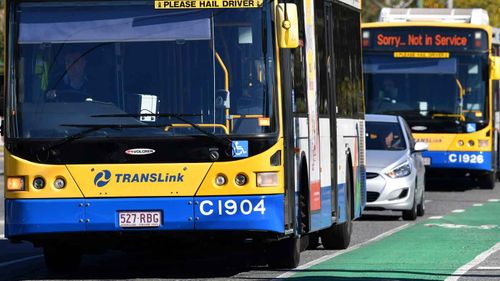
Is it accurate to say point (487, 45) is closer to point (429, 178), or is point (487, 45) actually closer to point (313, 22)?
point (429, 178)

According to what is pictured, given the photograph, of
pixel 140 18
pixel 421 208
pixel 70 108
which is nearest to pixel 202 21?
pixel 140 18

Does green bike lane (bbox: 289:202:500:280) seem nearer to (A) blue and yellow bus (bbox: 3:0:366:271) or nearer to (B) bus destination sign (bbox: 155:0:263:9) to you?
(A) blue and yellow bus (bbox: 3:0:366:271)

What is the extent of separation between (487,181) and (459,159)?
191cm

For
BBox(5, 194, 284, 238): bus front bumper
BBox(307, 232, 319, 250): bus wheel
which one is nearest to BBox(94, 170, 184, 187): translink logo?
BBox(5, 194, 284, 238): bus front bumper

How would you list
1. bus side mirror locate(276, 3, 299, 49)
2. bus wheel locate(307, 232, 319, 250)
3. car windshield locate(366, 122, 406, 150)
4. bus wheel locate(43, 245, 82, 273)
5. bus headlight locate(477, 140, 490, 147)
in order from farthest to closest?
bus headlight locate(477, 140, 490, 147) < car windshield locate(366, 122, 406, 150) < bus wheel locate(307, 232, 319, 250) < bus wheel locate(43, 245, 82, 273) < bus side mirror locate(276, 3, 299, 49)

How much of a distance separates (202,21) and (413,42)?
56.1ft

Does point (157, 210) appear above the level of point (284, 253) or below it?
above

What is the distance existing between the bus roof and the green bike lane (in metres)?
8.80

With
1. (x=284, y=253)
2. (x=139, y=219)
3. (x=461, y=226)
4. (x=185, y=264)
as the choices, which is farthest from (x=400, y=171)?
(x=139, y=219)

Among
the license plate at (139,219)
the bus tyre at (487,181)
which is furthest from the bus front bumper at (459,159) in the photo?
the license plate at (139,219)

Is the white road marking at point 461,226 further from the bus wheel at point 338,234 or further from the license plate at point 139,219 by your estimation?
the license plate at point 139,219

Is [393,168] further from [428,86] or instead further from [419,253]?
[428,86]

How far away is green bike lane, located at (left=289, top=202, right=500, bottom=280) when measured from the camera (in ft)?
44.7

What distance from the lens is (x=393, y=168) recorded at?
22812 millimetres
